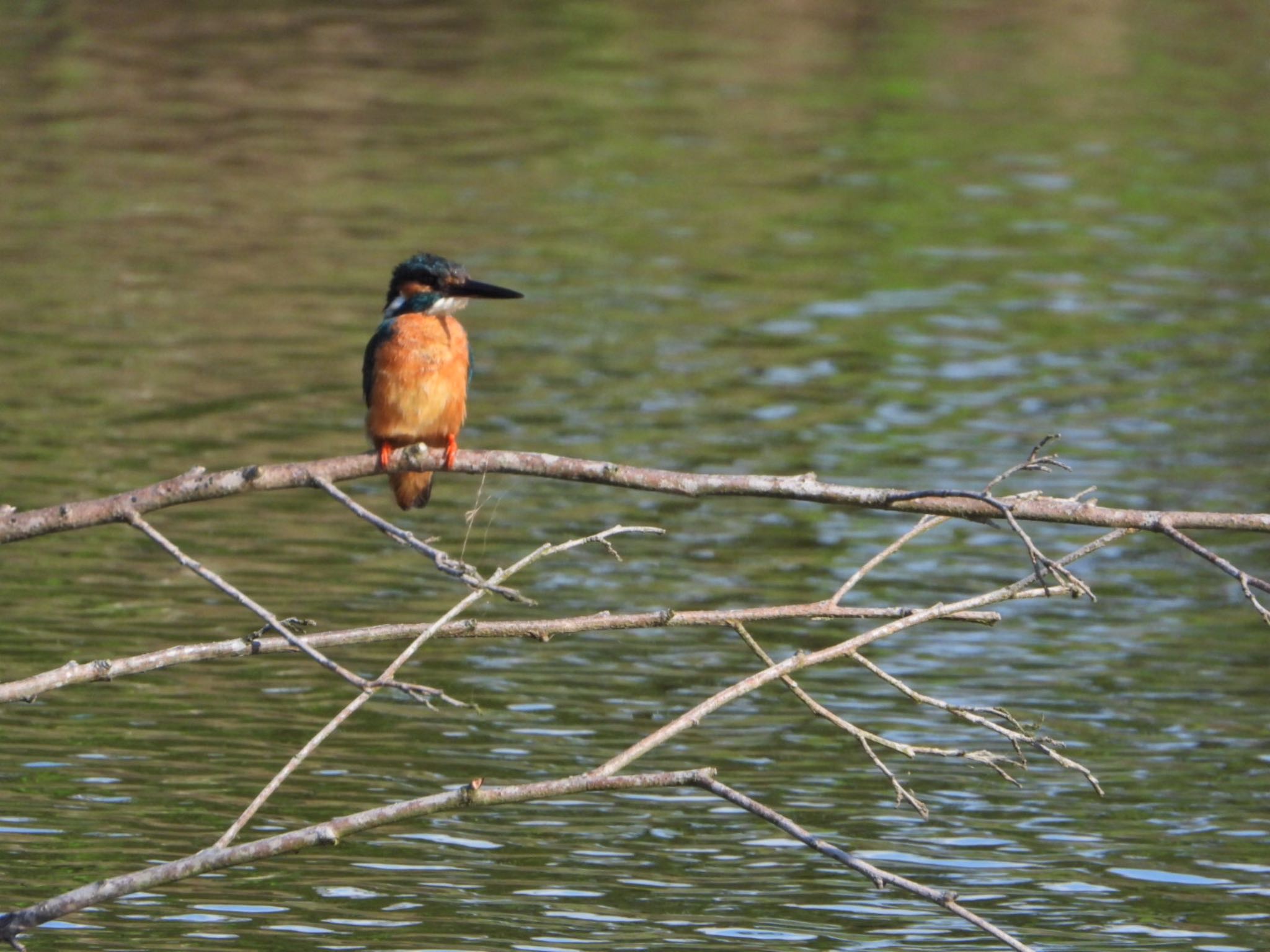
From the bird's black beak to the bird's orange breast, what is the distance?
3.6 inches

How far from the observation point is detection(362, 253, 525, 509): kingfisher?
5.90 metres

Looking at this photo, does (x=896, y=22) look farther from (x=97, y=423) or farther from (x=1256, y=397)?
(x=97, y=423)

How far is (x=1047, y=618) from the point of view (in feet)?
29.9

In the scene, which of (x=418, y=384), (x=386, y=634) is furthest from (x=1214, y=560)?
(x=418, y=384)

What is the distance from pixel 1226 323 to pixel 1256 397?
1.63 m

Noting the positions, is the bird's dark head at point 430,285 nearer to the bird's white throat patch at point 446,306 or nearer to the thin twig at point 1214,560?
the bird's white throat patch at point 446,306

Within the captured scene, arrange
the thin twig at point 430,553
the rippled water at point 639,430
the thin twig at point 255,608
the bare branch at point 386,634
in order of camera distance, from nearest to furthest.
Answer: the thin twig at point 255,608, the thin twig at point 430,553, the bare branch at point 386,634, the rippled water at point 639,430

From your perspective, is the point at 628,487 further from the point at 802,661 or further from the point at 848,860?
the point at 848,860

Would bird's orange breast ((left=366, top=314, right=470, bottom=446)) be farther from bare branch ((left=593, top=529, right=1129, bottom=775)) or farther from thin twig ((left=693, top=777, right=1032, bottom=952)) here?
thin twig ((left=693, top=777, right=1032, bottom=952))

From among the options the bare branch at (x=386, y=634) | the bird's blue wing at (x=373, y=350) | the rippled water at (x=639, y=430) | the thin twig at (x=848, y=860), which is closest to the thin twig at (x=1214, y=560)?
the bare branch at (x=386, y=634)

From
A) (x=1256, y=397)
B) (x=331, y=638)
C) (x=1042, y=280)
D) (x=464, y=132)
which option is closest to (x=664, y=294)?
(x=1042, y=280)

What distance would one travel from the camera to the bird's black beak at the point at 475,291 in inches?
227

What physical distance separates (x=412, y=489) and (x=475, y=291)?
2.24 feet

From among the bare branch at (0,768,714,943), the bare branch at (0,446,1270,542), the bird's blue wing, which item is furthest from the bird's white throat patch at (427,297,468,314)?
the bare branch at (0,768,714,943)
